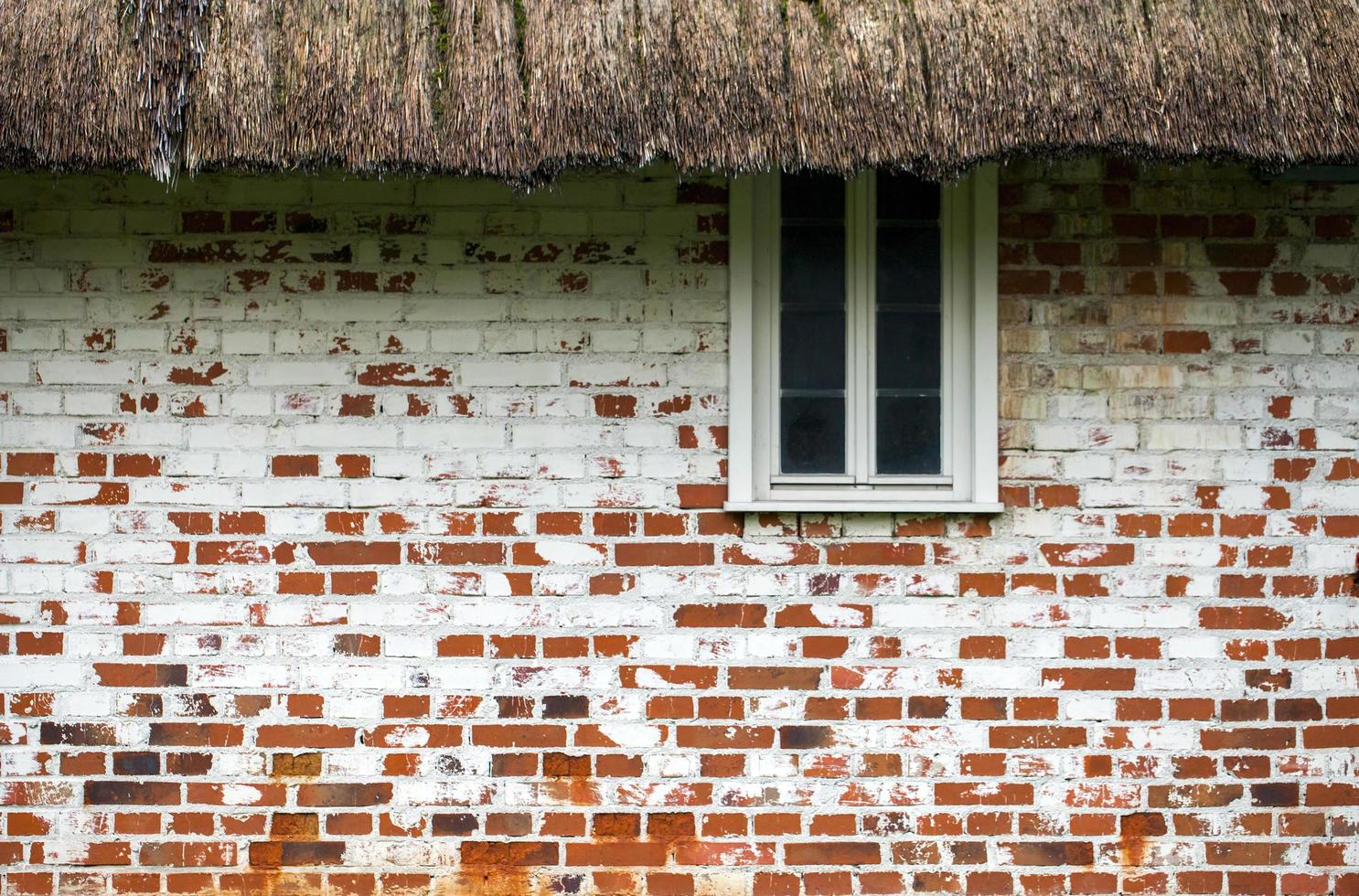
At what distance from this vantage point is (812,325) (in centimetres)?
329

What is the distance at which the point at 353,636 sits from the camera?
319 cm

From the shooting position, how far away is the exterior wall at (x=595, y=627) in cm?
319

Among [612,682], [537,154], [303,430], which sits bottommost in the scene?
[612,682]

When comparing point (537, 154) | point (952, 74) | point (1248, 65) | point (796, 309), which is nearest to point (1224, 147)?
point (1248, 65)

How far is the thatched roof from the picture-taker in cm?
272

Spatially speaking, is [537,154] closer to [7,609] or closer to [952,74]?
[952,74]

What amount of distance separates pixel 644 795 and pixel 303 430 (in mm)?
1499

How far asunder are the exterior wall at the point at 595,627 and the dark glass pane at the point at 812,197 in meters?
0.32

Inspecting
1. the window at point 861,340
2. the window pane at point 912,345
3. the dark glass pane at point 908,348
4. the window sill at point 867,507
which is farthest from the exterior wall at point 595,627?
the dark glass pane at point 908,348

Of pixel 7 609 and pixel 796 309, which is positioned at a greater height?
pixel 796 309

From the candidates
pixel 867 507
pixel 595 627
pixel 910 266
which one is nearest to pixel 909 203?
Answer: pixel 910 266

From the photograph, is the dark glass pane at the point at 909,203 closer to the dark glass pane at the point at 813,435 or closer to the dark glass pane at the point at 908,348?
the dark glass pane at the point at 908,348

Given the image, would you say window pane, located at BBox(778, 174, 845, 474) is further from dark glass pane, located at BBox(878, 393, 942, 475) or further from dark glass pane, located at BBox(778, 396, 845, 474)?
dark glass pane, located at BBox(878, 393, 942, 475)

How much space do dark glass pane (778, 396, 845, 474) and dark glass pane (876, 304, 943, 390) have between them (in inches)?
6.9
